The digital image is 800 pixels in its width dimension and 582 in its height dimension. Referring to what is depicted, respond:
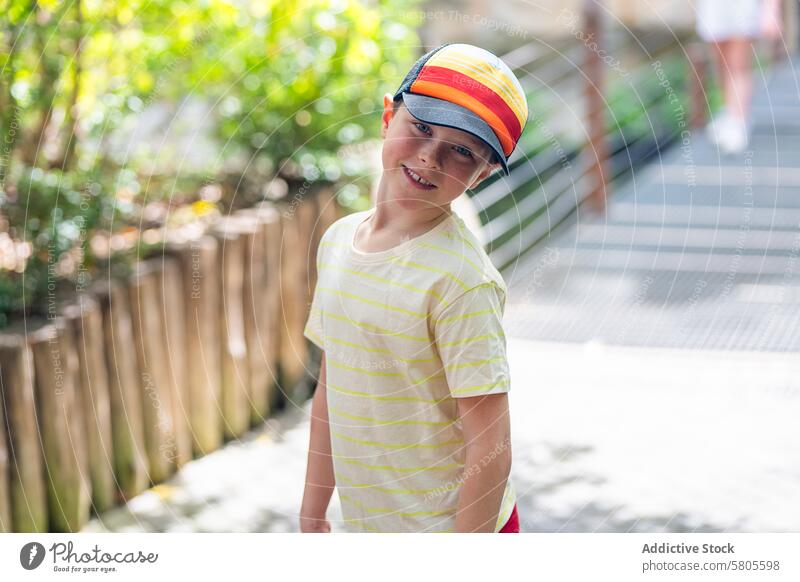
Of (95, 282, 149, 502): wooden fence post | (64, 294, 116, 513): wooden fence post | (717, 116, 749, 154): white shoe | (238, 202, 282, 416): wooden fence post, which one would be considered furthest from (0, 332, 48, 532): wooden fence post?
(717, 116, 749, 154): white shoe

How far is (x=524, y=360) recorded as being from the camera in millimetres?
3418

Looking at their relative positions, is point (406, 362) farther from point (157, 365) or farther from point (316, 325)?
point (157, 365)

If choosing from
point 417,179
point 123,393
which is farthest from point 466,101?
point 123,393

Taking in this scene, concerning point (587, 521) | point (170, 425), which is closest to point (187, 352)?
point (170, 425)

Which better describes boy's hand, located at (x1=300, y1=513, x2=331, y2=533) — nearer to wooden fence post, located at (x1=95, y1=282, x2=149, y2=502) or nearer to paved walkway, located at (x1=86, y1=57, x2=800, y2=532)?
paved walkway, located at (x1=86, y1=57, x2=800, y2=532)

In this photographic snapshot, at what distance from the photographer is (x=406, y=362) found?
1.38 m

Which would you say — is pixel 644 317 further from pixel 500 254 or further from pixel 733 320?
pixel 500 254

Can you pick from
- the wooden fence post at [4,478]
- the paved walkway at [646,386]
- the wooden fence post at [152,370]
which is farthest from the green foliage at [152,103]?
the paved walkway at [646,386]

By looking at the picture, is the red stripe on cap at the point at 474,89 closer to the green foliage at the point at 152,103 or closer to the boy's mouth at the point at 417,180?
the boy's mouth at the point at 417,180

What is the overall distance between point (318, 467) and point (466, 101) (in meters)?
0.61

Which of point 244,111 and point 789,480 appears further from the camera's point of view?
point 244,111

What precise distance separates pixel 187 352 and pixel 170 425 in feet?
0.68

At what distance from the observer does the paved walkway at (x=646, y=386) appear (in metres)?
2.66

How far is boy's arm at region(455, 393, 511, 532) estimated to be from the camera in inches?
53.5
